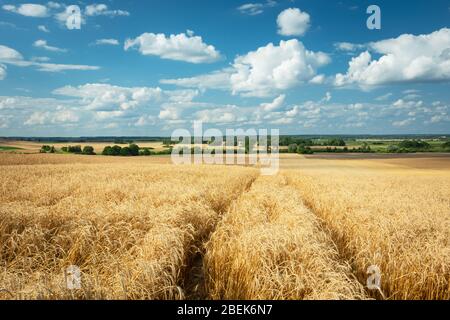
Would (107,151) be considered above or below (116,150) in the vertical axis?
below

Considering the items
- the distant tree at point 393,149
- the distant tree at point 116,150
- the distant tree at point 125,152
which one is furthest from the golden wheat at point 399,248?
the distant tree at point 393,149

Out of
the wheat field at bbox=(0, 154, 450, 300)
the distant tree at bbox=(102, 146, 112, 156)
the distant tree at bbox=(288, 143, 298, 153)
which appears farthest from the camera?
the distant tree at bbox=(288, 143, 298, 153)

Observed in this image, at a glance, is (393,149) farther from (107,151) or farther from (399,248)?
(399,248)

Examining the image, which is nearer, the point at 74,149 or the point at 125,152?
the point at 74,149

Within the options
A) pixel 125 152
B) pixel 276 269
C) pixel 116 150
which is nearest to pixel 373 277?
pixel 276 269

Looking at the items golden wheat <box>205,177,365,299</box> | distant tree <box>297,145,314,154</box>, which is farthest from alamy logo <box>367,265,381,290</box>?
distant tree <box>297,145,314,154</box>

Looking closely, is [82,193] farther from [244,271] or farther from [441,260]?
[441,260]

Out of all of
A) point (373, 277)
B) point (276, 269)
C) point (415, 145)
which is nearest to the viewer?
point (276, 269)

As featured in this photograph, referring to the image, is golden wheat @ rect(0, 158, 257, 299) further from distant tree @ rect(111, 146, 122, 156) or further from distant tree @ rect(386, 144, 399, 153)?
distant tree @ rect(386, 144, 399, 153)

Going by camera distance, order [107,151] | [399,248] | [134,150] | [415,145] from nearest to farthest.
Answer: [399,248] → [107,151] → [134,150] → [415,145]

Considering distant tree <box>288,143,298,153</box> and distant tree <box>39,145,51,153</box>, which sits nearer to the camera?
distant tree <box>39,145,51,153</box>
